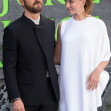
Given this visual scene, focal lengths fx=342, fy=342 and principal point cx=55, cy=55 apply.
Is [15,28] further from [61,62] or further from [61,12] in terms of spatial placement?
[61,12]

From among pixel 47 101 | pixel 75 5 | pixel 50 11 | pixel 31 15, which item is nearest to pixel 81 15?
pixel 75 5

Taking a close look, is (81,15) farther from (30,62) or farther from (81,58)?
(30,62)

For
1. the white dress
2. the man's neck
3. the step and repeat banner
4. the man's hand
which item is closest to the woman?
the white dress

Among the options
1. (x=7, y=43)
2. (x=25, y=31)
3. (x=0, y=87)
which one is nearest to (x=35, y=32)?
(x=25, y=31)

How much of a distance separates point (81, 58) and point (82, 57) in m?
0.01

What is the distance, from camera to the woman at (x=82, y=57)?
3123 mm

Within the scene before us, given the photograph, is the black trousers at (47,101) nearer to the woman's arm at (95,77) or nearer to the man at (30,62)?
the man at (30,62)

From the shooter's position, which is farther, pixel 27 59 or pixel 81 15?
pixel 81 15

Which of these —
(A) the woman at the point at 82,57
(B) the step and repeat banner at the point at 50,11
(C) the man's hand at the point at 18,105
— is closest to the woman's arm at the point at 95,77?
(A) the woman at the point at 82,57

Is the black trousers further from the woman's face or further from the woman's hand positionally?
the woman's face

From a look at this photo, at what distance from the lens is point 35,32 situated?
316cm

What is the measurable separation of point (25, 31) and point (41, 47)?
0.68 feet

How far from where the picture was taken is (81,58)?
313 cm

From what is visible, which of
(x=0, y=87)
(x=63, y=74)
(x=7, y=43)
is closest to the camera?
(x=7, y=43)
